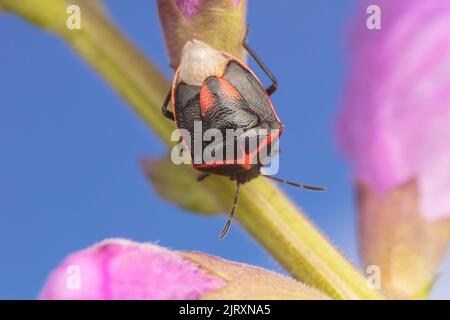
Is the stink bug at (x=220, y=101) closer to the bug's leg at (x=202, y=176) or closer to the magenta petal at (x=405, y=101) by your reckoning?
the bug's leg at (x=202, y=176)

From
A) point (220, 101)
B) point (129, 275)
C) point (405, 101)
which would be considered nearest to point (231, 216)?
point (220, 101)

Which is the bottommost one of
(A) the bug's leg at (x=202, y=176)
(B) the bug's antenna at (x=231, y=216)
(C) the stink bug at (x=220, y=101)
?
(B) the bug's antenna at (x=231, y=216)

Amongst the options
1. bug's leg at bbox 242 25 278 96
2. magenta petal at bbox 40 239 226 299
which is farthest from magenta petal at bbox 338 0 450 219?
magenta petal at bbox 40 239 226 299

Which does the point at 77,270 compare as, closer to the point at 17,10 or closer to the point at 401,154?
the point at 17,10

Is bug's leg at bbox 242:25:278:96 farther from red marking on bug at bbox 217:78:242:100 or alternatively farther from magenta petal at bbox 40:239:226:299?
magenta petal at bbox 40:239:226:299

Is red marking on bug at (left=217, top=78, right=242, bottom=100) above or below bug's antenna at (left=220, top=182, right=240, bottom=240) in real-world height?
above

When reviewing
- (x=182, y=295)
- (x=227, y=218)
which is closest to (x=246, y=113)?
(x=227, y=218)

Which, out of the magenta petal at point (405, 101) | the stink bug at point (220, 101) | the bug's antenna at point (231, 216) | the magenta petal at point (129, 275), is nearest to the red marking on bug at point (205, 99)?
the stink bug at point (220, 101)
